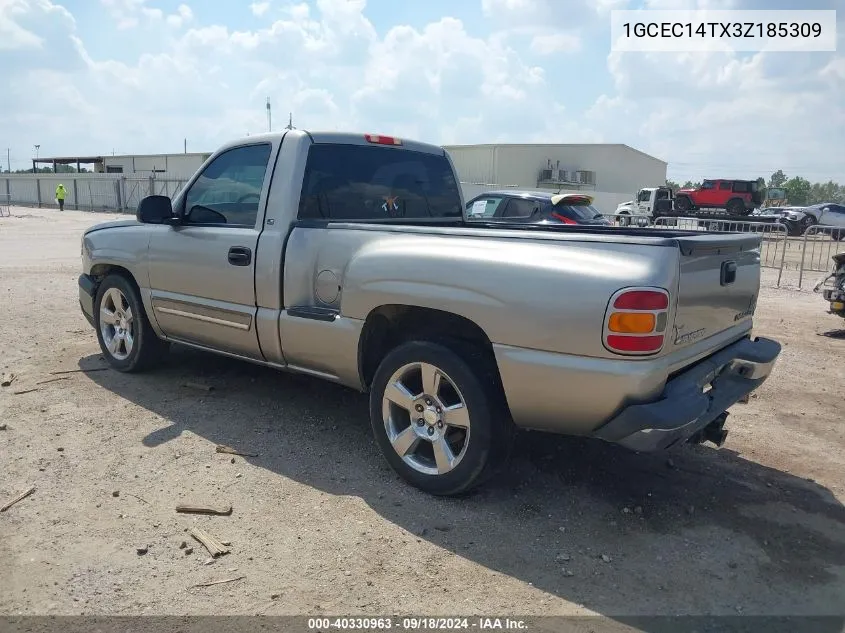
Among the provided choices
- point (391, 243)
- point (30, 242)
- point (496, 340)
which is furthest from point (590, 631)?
point (30, 242)

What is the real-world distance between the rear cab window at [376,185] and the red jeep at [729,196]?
109ft

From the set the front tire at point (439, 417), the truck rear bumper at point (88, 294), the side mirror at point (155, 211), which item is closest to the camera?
the front tire at point (439, 417)

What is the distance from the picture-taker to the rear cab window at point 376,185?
14.8ft

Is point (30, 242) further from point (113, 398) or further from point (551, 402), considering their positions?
point (551, 402)

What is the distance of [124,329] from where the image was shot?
5734mm

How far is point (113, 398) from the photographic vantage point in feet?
17.1

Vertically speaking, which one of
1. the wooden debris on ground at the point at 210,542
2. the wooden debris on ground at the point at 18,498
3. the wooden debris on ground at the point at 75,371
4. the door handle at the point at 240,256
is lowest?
the wooden debris on ground at the point at 210,542

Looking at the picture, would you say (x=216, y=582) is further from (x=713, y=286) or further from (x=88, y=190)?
(x=88, y=190)

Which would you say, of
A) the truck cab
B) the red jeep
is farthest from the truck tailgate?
the red jeep

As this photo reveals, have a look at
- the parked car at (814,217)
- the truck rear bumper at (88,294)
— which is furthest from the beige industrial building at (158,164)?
the truck rear bumper at (88,294)

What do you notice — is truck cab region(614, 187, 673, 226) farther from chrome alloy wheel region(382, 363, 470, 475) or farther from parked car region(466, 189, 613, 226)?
chrome alloy wheel region(382, 363, 470, 475)

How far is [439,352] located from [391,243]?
2.25 ft

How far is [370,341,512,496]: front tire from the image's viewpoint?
137 inches

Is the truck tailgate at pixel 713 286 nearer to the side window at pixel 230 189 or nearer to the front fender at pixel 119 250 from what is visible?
the side window at pixel 230 189
